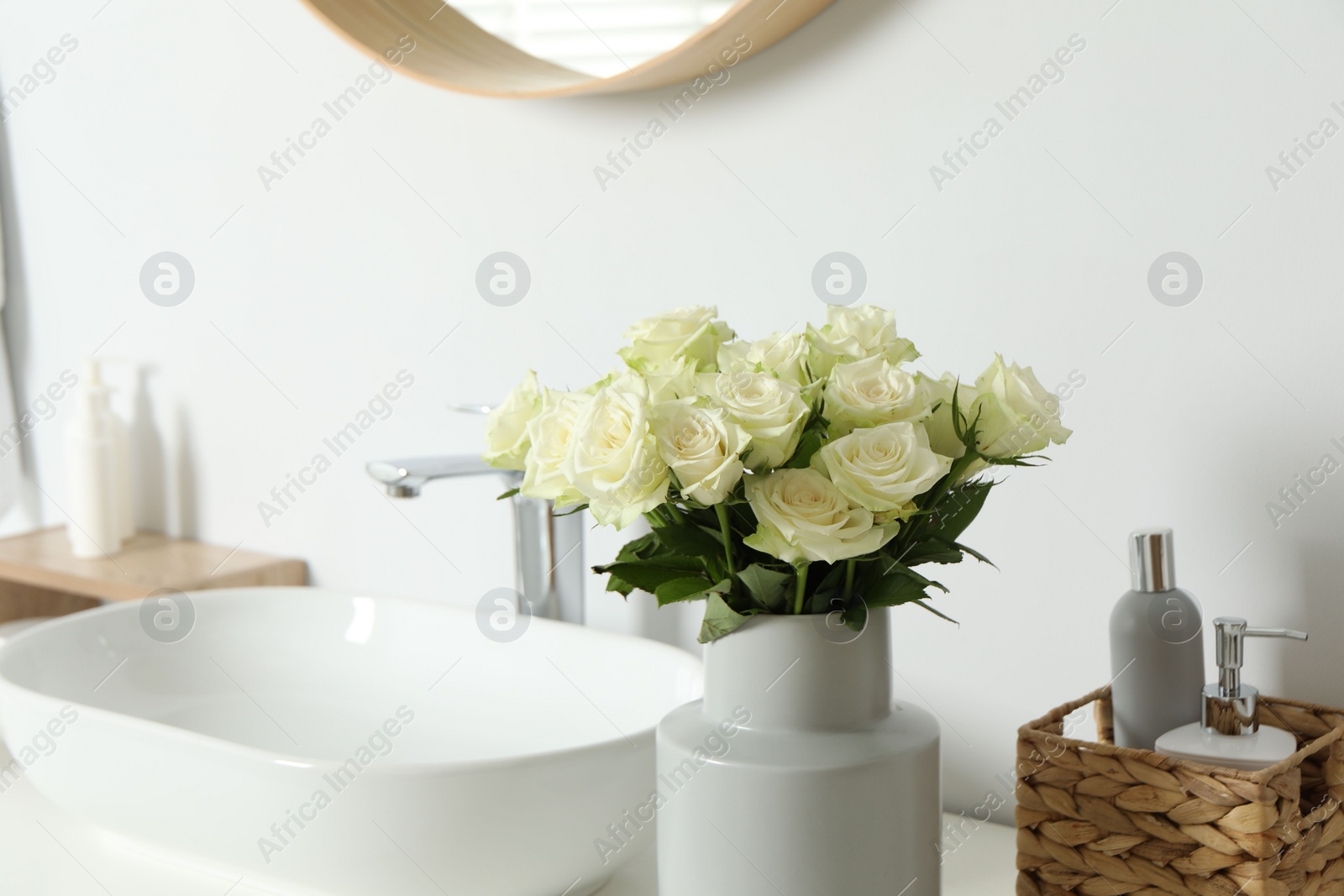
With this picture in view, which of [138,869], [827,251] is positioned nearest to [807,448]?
[827,251]

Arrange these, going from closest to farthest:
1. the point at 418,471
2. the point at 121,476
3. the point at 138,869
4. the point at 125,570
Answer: the point at 138,869 → the point at 418,471 → the point at 125,570 → the point at 121,476

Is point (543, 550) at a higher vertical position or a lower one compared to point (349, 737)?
higher

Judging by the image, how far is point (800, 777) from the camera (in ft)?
1.76

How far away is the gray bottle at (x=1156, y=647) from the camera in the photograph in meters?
0.64

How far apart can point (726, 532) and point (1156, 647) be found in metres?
0.27

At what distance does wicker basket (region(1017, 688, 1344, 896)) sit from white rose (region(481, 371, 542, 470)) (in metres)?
0.31

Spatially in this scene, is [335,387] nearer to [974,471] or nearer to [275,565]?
[275,565]

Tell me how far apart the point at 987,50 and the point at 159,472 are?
3.45ft

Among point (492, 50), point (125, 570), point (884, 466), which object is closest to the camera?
point (884, 466)

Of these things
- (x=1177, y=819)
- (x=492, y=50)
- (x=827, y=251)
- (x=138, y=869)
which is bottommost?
(x=138, y=869)

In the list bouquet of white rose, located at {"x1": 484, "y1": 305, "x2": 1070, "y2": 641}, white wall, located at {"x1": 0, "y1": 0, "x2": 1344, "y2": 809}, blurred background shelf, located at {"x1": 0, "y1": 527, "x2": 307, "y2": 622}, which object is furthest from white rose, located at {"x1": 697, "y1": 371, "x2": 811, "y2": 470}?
blurred background shelf, located at {"x1": 0, "y1": 527, "x2": 307, "y2": 622}

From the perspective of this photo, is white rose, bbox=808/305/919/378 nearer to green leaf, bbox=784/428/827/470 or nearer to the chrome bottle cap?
green leaf, bbox=784/428/827/470

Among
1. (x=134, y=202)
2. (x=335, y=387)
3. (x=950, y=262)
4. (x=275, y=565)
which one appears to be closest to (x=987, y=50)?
(x=950, y=262)

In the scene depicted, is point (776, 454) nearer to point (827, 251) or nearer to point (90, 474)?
point (827, 251)
